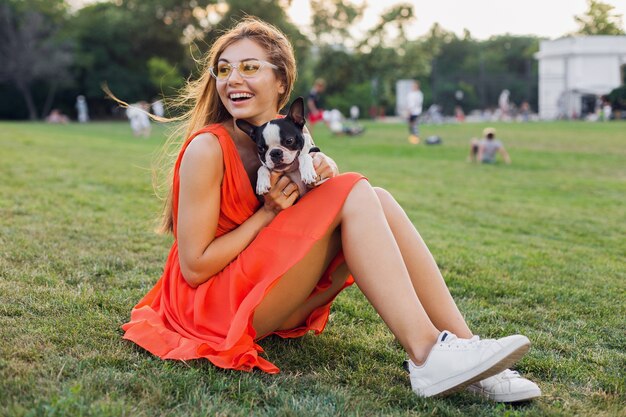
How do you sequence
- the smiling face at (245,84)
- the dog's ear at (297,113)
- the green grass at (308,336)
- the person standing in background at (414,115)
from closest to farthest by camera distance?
the green grass at (308,336)
the smiling face at (245,84)
the dog's ear at (297,113)
the person standing in background at (414,115)

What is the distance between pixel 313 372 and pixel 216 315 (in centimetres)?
47

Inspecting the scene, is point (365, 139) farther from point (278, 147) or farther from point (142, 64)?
point (142, 64)

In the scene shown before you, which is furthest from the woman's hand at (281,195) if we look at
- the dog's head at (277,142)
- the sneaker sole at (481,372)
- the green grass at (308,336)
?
the sneaker sole at (481,372)

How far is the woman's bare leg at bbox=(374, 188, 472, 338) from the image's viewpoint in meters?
2.81

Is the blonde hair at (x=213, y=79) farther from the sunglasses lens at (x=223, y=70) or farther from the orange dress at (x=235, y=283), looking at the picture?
the orange dress at (x=235, y=283)

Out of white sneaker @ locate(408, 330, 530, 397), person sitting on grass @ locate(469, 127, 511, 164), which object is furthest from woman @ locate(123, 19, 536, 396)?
person sitting on grass @ locate(469, 127, 511, 164)

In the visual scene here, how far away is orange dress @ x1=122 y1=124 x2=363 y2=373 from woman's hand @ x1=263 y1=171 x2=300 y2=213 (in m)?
0.05

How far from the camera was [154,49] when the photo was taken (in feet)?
170

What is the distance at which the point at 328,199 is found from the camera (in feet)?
9.00

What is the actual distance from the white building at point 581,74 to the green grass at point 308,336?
1658 inches

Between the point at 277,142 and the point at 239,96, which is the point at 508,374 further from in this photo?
the point at 239,96

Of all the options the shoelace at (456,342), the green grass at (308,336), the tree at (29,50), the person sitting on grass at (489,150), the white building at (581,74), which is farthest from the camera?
the white building at (581,74)

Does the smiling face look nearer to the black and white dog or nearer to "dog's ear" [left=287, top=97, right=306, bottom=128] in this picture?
the black and white dog

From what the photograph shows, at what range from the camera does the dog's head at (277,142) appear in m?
3.00
